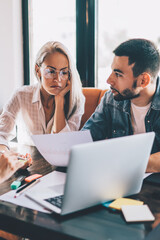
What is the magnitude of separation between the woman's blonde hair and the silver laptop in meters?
0.98

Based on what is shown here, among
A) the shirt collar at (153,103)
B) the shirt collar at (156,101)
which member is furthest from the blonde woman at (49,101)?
the shirt collar at (156,101)

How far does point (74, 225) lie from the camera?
667mm

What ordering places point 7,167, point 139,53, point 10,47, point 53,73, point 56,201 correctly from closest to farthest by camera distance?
point 56,201 < point 7,167 < point 139,53 < point 53,73 < point 10,47

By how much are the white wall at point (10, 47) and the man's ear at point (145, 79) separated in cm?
170

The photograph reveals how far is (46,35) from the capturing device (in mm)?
2877

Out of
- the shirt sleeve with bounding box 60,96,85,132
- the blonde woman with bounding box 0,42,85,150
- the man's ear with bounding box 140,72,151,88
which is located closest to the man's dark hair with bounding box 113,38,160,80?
the man's ear with bounding box 140,72,151,88

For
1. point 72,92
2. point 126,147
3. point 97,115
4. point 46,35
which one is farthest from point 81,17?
point 126,147

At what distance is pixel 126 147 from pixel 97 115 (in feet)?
2.69

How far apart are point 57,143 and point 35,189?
0.67ft

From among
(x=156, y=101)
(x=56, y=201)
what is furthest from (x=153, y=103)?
(x=56, y=201)

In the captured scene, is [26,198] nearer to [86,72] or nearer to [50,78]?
[50,78]

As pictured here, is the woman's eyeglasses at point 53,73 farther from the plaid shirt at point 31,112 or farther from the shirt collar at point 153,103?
the shirt collar at point 153,103

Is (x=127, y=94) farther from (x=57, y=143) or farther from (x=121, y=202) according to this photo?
(x=121, y=202)

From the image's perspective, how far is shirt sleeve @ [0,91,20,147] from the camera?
162 cm
